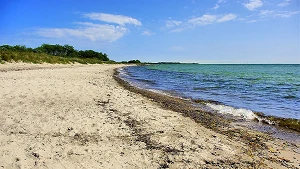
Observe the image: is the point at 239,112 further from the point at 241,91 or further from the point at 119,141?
the point at 241,91

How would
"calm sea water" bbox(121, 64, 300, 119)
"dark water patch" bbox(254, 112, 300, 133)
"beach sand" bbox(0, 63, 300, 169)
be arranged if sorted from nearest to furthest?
"beach sand" bbox(0, 63, 300, 169) < "dark water patch" bbox(254, 112, 300, 133) < "calm sea water" bbox(121, 64, 300, 119)

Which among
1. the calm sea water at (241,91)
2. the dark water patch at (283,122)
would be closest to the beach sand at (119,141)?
the dark water patch at (283,122)

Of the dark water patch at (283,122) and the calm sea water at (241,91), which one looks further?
the calm sea water at (241,91)

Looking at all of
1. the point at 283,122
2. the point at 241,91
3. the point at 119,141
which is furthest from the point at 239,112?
the point at 241,91

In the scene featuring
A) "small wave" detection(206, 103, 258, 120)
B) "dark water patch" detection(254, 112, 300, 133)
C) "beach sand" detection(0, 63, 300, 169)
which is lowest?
"dark water patch" detection(254, 112, 300, 133)

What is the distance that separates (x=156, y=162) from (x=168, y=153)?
518mm

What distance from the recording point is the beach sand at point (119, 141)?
451cm

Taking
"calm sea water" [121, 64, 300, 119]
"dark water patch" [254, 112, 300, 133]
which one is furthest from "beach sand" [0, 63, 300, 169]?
"calm sea water" [121, 64, 300, 119]

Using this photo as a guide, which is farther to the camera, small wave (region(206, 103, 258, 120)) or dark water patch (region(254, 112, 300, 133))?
small wave (region(206, 103, 258, 120))

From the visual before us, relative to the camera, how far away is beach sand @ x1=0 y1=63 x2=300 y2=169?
14.8 feet

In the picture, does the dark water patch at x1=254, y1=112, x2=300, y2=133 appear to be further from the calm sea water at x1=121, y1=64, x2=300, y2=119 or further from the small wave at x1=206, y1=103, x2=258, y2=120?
the calm sea water at x1=121, y1=64, x2=300, y2=119

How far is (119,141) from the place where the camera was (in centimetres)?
552

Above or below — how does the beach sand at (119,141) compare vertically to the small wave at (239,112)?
above

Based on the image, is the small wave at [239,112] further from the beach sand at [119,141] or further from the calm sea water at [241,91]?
the beach sand at [119,141]
